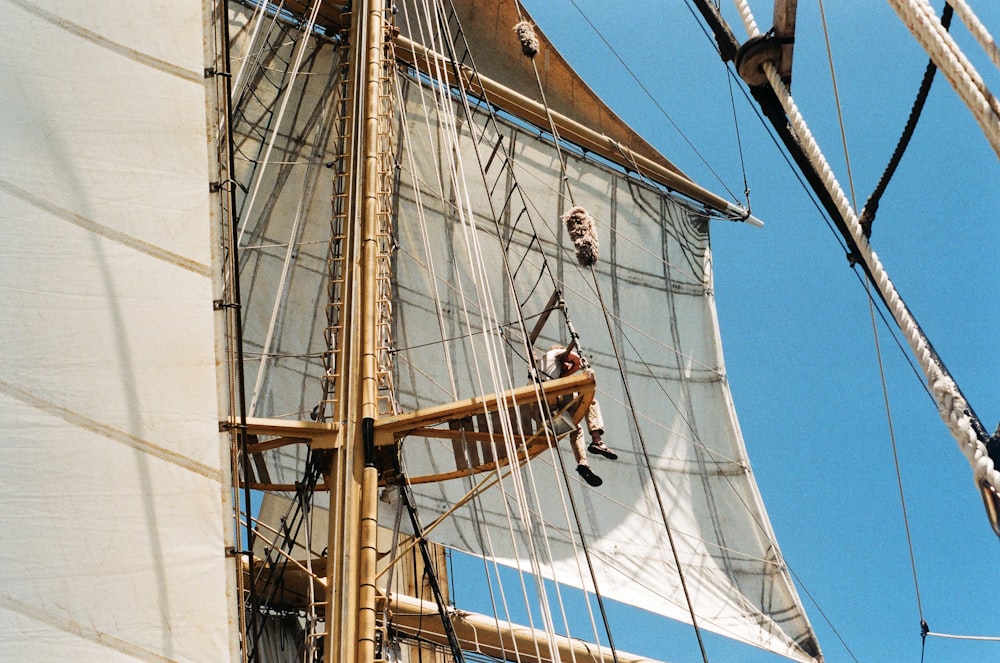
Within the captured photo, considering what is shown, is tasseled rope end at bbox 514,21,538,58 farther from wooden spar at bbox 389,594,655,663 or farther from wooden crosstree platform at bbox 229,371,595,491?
wooden spar at bbox 389,594,655,663

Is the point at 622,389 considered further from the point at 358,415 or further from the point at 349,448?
the point at 349,448

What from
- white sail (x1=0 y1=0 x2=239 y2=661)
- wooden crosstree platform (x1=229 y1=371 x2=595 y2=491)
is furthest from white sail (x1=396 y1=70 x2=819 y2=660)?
white sail (x1=0 y1=0 x2=239 y2=661)

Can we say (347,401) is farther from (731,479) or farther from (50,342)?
(731,479)

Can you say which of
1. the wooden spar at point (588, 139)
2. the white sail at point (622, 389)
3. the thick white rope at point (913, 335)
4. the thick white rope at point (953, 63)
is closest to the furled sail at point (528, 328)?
the white sail at point (622, 389)

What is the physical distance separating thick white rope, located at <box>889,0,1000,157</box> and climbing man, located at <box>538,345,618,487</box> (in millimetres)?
4384

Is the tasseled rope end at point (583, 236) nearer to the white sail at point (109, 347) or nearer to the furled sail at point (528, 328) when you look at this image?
the white sail at point (109, 347)

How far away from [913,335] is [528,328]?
11336 millimetres

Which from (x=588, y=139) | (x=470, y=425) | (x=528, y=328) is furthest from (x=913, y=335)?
(x=588, y=139)

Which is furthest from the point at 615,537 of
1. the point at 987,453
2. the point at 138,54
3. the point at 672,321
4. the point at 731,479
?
the point at 987,453

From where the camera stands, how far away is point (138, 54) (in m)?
5.71

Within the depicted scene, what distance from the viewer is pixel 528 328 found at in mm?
15375

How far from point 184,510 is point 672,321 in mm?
13601

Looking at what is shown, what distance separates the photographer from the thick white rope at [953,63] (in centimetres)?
357

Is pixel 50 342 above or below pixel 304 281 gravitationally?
below
